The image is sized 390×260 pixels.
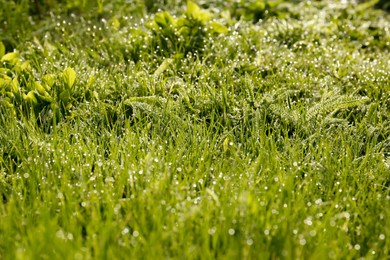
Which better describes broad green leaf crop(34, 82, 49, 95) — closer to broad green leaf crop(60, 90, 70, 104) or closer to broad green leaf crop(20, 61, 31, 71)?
broad green leaf crop(60, 90, 70, 104)

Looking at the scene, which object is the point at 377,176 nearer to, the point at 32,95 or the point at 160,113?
the point at 160,113

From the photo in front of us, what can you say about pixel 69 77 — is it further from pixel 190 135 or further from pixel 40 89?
pixel 190 135

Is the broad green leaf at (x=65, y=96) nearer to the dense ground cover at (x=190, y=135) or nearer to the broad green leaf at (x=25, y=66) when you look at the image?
the dense ground cover at (x=190, y=135)

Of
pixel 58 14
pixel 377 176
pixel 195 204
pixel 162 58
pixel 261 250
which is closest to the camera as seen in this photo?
pixel 261 250

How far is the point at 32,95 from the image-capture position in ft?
10.6

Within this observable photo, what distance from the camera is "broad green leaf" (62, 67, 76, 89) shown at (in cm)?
335

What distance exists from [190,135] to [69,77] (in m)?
0.83

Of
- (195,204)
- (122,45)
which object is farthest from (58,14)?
(195,204)

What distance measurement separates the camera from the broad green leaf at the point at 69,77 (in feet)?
11.0

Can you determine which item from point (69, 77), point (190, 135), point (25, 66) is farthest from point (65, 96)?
point (190, 135)

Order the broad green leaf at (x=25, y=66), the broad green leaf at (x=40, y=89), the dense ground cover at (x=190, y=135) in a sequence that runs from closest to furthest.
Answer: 1. the dense ground cover at (x=190, y=135)
2. the broad green leaf at (x=40, y=89)
3. the broad green leaf at (x=25, y=66)

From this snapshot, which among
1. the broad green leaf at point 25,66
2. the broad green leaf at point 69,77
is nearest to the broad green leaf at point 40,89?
the broad green leaf at point 69,77

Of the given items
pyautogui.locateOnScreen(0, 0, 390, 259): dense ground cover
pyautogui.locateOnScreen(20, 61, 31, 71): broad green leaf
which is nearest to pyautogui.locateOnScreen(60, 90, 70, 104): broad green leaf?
pyautogui.locateOnScreen(0, 0, 390, 259): dense ground cover

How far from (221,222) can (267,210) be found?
260 millimetres
